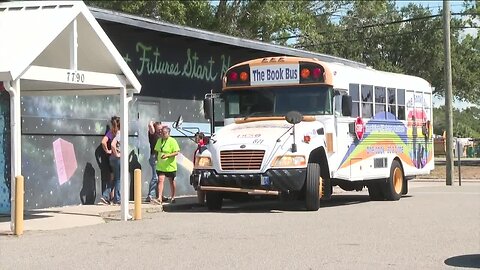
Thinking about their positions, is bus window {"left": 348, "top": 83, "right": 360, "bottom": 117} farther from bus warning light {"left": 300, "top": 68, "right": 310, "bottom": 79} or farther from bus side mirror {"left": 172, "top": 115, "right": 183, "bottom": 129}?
bus side mirror {"left": 172, "top": 115, "right": 183, "bottom": 129}

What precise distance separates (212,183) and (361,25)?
106 ft

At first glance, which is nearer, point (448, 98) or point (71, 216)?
point (71, 216)

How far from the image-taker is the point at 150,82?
668 inches

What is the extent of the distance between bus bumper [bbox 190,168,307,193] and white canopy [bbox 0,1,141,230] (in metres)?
1.86

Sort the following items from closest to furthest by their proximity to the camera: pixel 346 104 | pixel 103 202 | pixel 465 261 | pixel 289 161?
pixel 465 261
pixel 289 161
pixel 346 104
pixel 103 202

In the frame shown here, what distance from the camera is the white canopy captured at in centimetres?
1057

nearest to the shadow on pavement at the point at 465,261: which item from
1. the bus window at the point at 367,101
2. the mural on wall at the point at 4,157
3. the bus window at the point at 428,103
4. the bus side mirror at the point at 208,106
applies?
Result: the bus window at the point at 367,101

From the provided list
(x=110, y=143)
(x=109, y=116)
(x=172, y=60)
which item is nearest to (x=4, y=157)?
(x=110, y=143)

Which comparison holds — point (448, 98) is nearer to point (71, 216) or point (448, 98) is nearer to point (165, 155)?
point (165, 155)

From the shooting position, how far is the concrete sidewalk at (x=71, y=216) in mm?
11680

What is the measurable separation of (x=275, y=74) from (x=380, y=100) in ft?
11.2

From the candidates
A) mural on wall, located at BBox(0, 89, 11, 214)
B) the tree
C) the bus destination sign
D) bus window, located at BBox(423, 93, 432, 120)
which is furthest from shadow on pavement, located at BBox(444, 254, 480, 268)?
the tree

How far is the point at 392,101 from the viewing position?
684 inches

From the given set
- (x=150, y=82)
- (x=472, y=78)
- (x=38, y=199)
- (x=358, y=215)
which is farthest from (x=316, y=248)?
(x=472, y=78)
